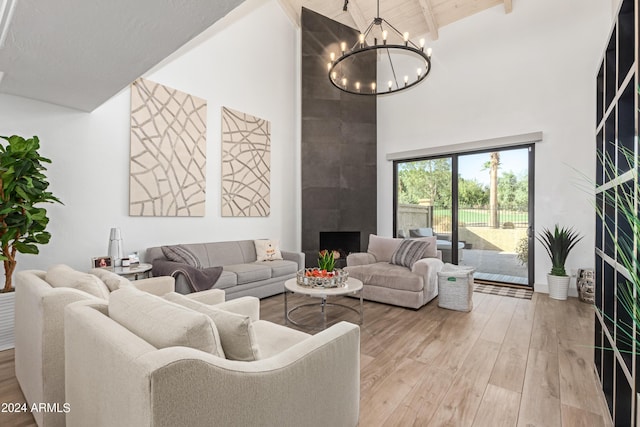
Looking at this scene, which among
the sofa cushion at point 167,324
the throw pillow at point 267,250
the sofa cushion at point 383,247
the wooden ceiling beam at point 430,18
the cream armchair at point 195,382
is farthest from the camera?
the wooden ceiling beam at point 430,18

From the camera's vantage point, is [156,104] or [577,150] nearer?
[156,104]

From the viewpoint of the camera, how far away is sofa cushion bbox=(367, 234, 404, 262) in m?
4.68

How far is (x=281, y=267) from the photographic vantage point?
4547mm

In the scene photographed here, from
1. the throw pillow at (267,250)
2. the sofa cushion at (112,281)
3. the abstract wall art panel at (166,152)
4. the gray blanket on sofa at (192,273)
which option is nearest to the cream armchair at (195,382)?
the sofa cushion at (112,281)

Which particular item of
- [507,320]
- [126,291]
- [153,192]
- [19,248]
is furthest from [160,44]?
[507,320]

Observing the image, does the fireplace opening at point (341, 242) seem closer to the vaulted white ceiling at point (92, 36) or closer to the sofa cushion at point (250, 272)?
the sofa cushion at point (250, 272)

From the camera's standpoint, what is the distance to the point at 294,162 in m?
6.16

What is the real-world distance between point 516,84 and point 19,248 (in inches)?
263

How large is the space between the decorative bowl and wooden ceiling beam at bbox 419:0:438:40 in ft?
16.0

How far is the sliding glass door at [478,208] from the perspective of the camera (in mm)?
5086

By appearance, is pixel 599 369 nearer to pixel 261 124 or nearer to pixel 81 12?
pixel 81 12

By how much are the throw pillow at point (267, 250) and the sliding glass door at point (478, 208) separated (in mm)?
2789

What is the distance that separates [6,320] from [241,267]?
231 centimetres

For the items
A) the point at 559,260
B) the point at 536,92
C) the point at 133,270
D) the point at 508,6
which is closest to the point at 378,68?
the point at 508,6
